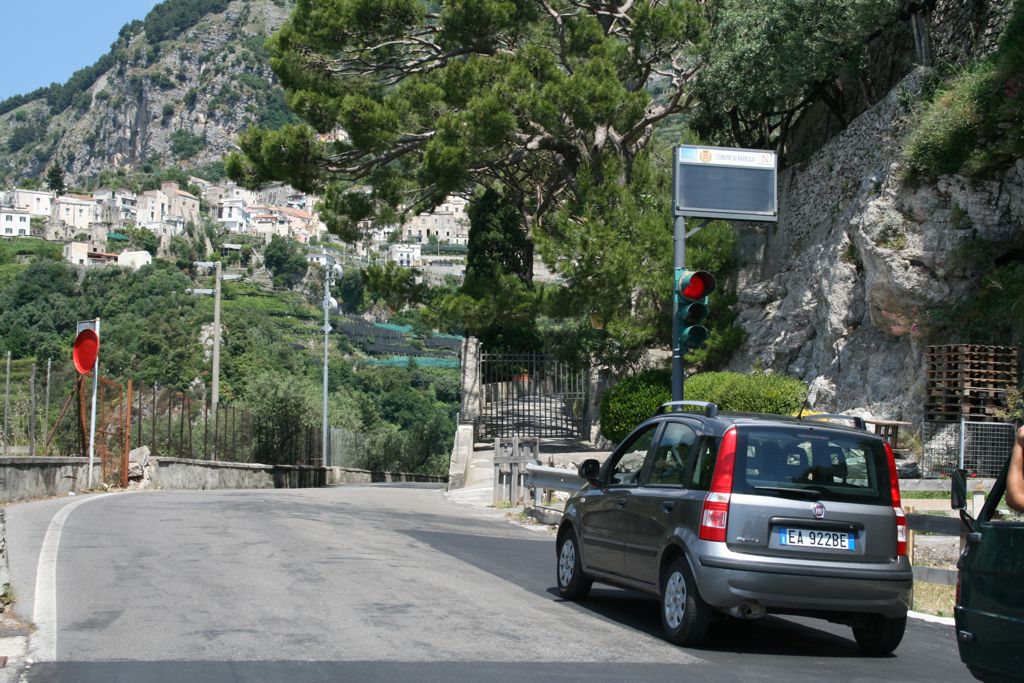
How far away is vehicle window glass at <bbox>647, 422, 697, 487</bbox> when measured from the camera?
7.96 m

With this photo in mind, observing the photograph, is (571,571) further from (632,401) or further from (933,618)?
(632,401)

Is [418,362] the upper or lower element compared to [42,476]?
upper

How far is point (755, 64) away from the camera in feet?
85.3

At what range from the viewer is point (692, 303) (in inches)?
542

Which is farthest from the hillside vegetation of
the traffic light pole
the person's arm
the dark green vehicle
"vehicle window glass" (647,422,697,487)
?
the person's arm

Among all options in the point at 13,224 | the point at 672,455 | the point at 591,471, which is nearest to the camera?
the point at 672,455

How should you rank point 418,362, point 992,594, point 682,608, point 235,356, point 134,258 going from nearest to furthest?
1. point 992,594
2. point 682,608
3. point 235,356
4. point 418,362
5. point 134,258

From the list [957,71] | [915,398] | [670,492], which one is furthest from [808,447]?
[957,71]

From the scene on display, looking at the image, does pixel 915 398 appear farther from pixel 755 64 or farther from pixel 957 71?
pixel 755 64

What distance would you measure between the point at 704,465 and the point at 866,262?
1542 centimetres

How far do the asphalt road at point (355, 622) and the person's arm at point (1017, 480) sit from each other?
177 cm

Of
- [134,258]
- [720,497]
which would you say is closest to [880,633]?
[720,497]

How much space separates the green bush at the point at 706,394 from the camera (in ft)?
72.1

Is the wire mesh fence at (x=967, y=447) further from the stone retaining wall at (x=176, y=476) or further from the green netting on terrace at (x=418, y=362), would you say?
the green netting on terrace at (x=418, y=362)
